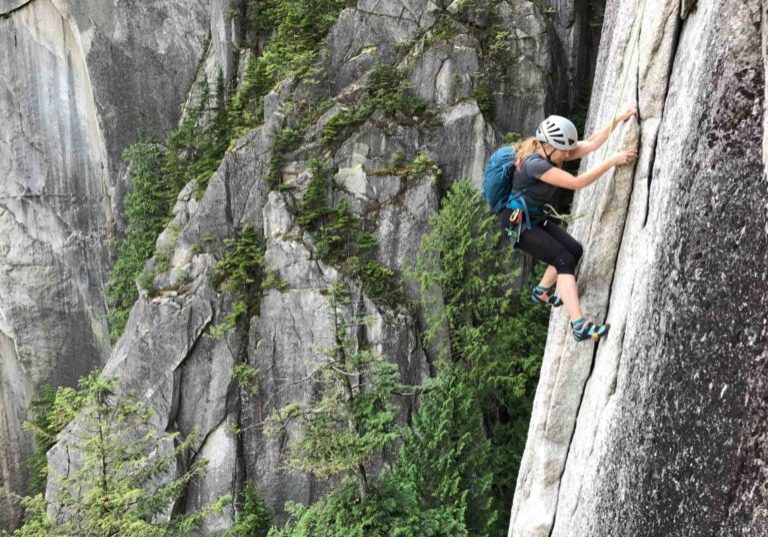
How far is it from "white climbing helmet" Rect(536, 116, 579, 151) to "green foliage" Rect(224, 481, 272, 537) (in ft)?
45.3

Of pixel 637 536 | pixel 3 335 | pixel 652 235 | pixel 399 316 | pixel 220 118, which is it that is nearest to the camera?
pixel 637 536

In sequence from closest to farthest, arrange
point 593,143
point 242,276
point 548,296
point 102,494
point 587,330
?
point 587,330, point 593,143, point 548,296, point 102,494, point 242,276

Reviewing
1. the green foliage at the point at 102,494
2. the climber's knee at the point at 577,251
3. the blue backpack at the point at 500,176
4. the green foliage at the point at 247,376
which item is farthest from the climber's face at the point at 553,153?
the green foliage at the point at 247,376

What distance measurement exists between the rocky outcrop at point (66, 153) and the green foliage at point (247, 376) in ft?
33.8

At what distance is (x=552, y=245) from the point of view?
21.6ft

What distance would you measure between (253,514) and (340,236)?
7975 mm

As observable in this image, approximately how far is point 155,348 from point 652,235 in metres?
16.4

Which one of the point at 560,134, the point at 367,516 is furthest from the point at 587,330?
the point at 367,516

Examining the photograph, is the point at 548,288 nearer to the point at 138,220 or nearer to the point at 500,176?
the point at 500,176

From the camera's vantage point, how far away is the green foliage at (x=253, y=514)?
1647 centimetres

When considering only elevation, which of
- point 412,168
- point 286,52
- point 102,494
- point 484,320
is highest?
point 286,52

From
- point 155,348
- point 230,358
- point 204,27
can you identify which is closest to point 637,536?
point 230,358

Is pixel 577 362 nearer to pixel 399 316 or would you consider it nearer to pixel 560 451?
pixel 560 451

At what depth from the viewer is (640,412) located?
4516 millimetres
